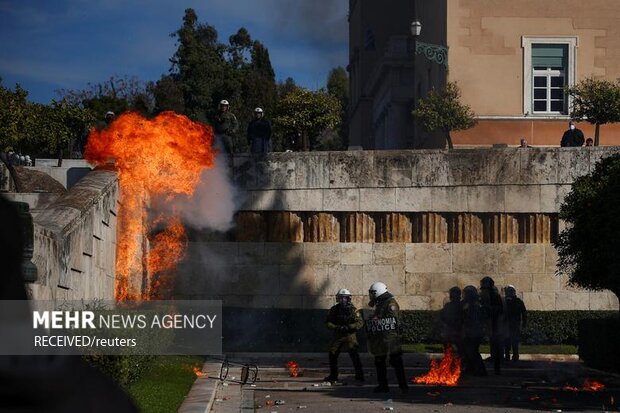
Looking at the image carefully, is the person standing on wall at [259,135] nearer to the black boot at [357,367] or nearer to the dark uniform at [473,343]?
the dark uniform at [473,343]

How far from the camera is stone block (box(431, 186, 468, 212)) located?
27297 millimetres

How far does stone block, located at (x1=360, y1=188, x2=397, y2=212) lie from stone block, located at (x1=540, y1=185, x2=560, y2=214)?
3409 millimetres

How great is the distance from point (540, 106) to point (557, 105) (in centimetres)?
53

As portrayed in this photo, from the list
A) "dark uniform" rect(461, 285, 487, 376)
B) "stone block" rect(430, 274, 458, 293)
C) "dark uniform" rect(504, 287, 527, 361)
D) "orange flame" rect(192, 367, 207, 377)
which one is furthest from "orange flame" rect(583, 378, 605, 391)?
"stone block" rect(430, 274, 458, 293)

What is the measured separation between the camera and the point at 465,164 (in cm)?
2712

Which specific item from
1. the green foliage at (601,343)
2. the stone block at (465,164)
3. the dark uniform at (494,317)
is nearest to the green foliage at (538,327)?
→ the stone block at (465,164)

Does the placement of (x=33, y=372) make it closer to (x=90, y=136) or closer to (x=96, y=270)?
(x=96, y=270)

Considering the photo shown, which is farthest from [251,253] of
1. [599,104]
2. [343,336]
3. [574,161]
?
[599,104]

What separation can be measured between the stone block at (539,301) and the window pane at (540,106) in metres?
11.5

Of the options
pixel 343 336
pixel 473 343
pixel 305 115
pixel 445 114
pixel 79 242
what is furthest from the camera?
pixel 445 114

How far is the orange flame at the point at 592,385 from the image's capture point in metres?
17.4

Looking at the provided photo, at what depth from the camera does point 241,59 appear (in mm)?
65375

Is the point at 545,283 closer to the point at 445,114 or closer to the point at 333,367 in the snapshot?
the point at 445,114

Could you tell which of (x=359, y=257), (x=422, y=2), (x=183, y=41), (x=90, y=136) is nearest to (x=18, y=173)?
(x=90, y=136)
